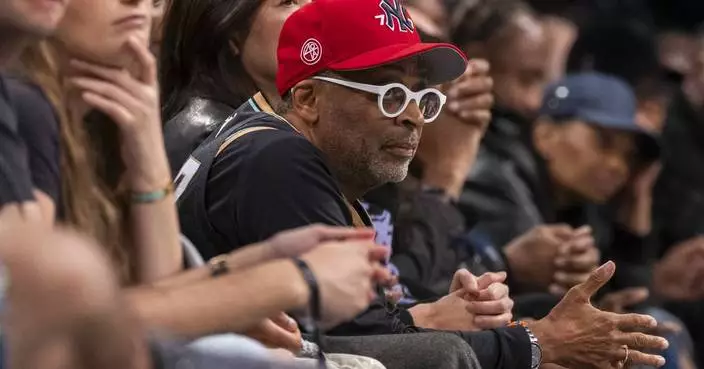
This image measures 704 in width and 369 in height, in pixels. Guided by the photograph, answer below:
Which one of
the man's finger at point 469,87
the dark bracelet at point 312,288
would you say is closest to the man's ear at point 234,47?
the man's finger at point 469,87

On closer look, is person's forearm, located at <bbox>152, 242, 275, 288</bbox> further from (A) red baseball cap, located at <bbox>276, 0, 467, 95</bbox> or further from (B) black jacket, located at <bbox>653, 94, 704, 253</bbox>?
(B) black jacket, located at <bbox>653, 94, 704, 253</bbox>

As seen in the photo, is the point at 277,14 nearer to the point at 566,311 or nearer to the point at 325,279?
the point at 566,311

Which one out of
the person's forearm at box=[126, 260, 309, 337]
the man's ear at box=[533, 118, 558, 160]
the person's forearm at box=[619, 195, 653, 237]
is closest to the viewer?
the person's forearm at box=[126, 260, 309, 337]

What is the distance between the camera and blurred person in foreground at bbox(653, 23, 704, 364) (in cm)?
647

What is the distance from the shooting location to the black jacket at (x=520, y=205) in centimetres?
570

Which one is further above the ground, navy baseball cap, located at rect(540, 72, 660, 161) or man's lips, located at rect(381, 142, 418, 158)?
man's lips, located at rect(381, 142, 418, 158)

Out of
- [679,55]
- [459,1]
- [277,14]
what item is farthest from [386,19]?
[679,55]

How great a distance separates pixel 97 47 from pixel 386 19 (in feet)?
3.37

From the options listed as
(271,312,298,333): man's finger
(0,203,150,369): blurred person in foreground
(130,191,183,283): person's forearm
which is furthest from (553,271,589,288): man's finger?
(0,203,150,369): blurred person in foreground

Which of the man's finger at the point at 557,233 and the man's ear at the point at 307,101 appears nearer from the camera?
the man's ear at the point at 307,101

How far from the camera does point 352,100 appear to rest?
3729mm

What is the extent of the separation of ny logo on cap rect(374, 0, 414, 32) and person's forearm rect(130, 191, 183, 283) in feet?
3.32

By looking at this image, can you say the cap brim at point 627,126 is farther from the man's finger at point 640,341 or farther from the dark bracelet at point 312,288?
the dark bracelet at point 312,288

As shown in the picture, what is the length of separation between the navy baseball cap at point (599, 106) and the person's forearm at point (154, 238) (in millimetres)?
3495
